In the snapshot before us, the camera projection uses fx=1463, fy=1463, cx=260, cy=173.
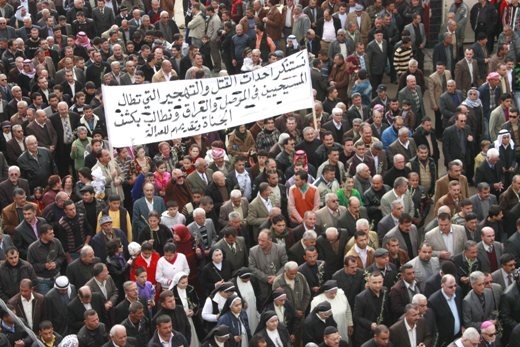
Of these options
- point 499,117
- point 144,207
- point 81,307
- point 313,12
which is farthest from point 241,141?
point 313,12

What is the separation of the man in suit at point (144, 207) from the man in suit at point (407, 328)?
163 inches

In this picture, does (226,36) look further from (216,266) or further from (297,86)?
(216,266)

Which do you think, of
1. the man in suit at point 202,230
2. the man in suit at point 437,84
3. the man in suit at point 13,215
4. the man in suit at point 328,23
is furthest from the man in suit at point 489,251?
the man in suit at point 328,23

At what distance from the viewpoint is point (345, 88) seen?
80.8 feet

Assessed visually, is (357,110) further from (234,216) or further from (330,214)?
(234,216)

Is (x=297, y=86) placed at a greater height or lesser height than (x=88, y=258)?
greater

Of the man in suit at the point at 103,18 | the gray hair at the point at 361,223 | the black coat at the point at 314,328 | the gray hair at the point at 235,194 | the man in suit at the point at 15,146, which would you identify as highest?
the man in suit at the point at 103,18

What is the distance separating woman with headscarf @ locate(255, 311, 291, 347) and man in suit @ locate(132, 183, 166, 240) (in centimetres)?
327

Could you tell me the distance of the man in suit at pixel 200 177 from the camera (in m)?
20.1

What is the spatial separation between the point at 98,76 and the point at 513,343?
10.7 meters

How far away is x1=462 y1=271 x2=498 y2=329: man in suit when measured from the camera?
56.3 ft

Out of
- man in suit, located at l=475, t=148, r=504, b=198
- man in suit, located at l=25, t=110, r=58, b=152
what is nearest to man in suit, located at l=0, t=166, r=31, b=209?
man in suit, located at l=25, t=110, r=58, b=152

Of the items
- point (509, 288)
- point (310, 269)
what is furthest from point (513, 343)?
point (310, 269)

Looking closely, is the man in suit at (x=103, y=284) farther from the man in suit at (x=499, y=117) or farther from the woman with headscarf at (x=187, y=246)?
the man in suit at (x=499, y=117)
